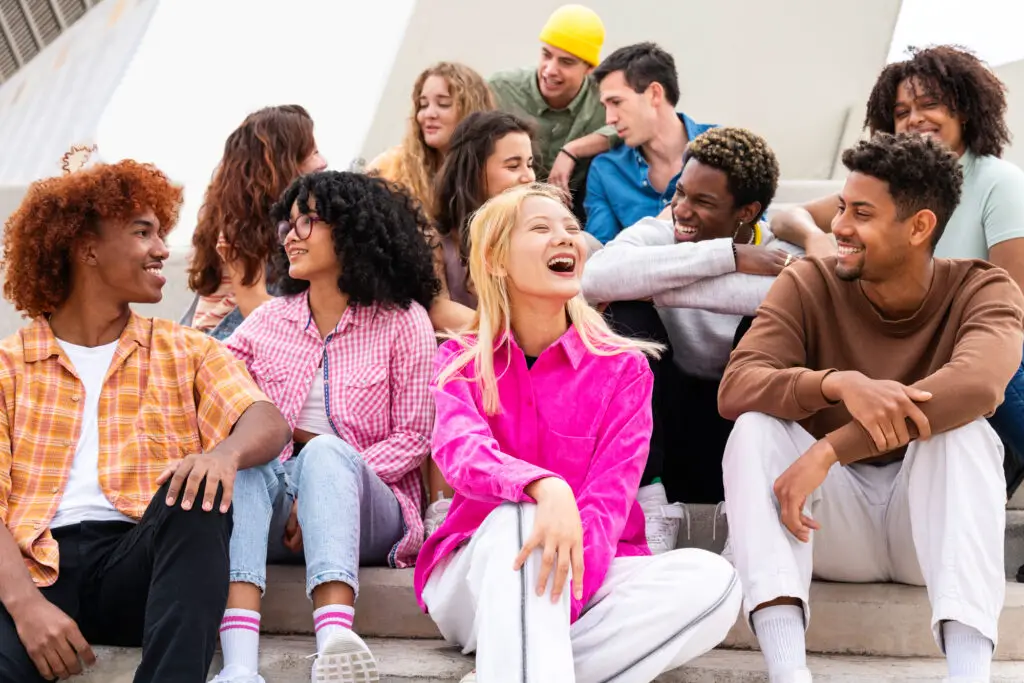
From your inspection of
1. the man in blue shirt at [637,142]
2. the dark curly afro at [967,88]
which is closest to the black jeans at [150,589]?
the man in blue shirt at [637,142]

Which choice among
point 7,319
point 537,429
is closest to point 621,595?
point 537,429

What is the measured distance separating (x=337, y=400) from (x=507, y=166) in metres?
1.00

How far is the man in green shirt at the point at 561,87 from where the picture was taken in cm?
425

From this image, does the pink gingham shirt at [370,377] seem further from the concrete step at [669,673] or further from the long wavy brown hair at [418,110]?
the long wavy brown hair at [418,110]

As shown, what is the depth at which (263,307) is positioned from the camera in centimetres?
295

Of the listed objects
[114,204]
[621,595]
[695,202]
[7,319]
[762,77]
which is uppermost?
[762,77]

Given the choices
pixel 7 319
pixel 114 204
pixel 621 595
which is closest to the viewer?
pixel 621 595

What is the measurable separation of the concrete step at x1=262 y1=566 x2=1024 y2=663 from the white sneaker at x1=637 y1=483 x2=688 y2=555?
246 millimetres

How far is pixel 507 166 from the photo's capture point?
134 inches

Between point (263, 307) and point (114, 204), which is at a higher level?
point (114, 204)

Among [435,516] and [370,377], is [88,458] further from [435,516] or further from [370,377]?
[435,516]

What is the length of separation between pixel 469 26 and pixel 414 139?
2206 millimetres

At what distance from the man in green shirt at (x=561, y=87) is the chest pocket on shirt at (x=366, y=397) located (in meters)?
1.62

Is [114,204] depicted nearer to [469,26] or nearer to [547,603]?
[547,603]
